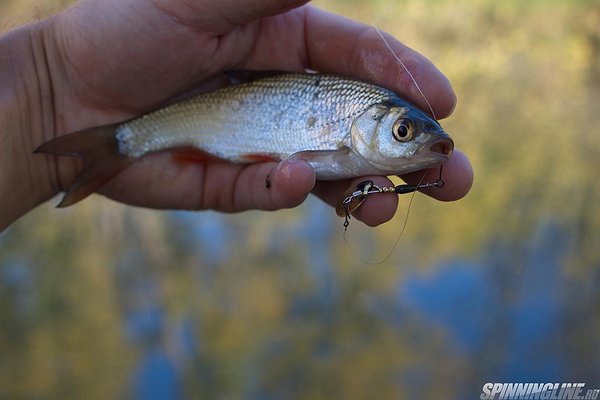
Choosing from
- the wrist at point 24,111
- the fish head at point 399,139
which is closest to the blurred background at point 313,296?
the wrist at point 24,111

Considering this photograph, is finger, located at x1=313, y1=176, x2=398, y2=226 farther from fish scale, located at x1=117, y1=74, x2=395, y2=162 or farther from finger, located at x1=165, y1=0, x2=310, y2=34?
finger, located at x1=165, y1=0, x2=310, y2=34

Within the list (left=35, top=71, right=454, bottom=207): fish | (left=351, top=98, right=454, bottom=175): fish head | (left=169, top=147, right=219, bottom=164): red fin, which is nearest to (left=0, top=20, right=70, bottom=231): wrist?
(left=35, top=71, right=454, bottom=207): fish

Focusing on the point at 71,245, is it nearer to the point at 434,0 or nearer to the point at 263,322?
the point at 263,322

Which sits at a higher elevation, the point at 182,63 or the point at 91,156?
the point at 182,63

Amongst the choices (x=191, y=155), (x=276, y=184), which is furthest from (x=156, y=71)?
(x=276, y=184)

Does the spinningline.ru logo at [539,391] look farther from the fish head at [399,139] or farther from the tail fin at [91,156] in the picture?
the tail fin at [91,156]

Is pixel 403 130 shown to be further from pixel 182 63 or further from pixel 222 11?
pixel 182 63
